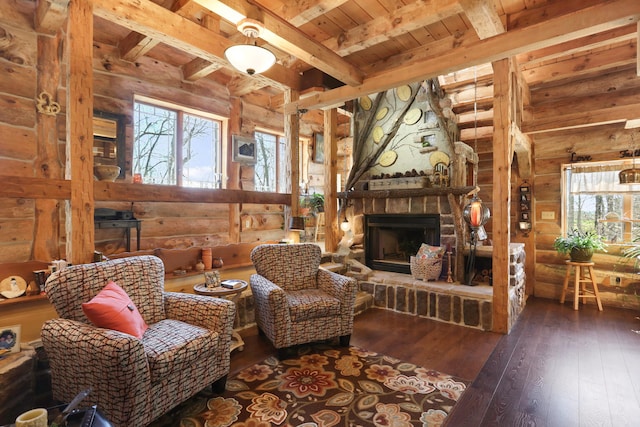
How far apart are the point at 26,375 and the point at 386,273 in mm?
3686

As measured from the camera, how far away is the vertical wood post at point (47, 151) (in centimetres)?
334

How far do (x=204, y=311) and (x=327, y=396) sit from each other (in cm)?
99

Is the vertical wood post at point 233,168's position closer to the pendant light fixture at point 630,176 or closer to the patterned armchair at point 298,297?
the patterned armchair at point 298,297

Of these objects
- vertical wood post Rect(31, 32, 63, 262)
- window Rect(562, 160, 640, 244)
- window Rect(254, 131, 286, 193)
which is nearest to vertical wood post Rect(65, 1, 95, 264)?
vertical wood post Rect(31, 32, 63, 262)

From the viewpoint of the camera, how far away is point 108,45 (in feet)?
12.5

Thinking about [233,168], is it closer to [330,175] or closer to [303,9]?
[330,175]

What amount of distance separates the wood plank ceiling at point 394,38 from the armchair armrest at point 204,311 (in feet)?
7.02

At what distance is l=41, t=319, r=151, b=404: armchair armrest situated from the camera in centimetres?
156

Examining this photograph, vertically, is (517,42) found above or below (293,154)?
above

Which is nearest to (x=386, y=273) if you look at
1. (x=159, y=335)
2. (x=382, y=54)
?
(x=382, y=54)

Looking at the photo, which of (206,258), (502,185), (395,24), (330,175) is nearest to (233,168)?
(330,175)

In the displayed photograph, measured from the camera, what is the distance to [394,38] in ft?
11.8

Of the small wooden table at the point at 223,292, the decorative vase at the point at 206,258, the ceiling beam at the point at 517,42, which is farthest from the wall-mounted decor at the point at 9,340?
the ceiling beam at the point at 517,42

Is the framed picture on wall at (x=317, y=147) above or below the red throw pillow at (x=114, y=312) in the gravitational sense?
above
